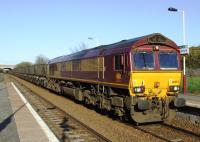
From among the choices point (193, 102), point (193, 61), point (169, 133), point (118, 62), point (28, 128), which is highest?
point (193, 61)

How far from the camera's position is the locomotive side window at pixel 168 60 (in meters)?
14.5

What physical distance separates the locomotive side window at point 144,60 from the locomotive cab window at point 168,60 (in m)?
0.47

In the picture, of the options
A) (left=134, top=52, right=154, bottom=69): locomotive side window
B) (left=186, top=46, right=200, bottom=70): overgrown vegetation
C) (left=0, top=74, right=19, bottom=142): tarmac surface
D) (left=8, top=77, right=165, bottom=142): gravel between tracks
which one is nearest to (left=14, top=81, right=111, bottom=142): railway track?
(left=8, top=77, right=165, bottom=142): gravel between tracks

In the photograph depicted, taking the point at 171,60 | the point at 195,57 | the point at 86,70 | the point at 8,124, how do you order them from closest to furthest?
the point at 8,124
the point at 171,60
the point at 86,70
the point at 195,57

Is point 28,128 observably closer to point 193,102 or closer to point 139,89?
point 139,89

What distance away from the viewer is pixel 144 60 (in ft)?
46.4

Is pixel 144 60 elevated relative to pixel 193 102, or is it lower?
elevated

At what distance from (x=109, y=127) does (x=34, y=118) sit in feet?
12.0

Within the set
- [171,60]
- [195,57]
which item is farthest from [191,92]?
[195,57]

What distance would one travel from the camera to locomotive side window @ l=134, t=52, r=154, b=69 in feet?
45.7

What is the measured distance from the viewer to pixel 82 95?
2152 centimetres

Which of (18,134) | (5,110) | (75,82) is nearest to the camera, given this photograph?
(18,134)

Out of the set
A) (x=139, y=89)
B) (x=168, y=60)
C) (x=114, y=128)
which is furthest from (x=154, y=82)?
(x=114, y=128)

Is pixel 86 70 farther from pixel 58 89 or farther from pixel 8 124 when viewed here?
pixel 58 89
